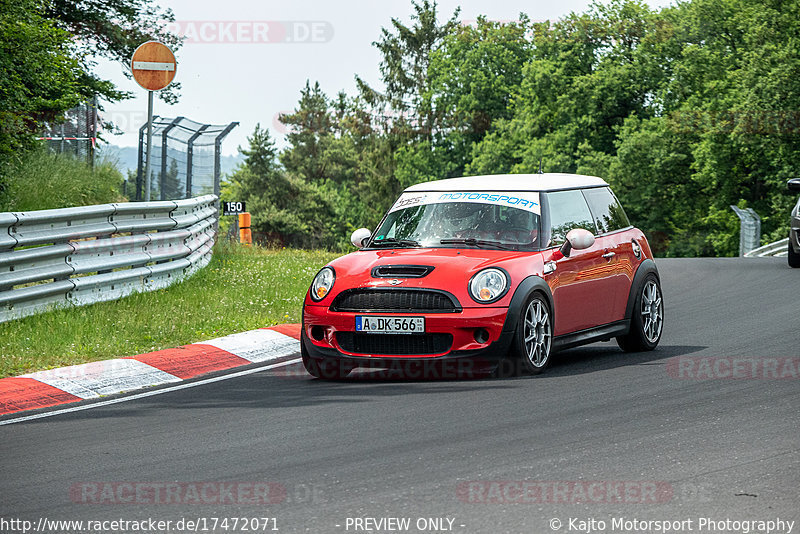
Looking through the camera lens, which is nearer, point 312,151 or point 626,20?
point 626,20

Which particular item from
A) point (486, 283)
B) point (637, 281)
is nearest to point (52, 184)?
point (637, 281)

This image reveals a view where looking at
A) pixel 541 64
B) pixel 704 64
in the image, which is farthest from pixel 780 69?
pixel 541 64

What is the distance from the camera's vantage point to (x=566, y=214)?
10.0 m

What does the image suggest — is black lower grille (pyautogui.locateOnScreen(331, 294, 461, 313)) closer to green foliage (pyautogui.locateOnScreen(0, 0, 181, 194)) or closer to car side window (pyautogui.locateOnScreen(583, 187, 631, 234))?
car side window (pyautogui.locateOnScreen(583, 187, 631, 234))

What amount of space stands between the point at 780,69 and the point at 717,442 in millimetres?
43196

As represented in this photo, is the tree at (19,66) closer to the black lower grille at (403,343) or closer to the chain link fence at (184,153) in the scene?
the chain link fence at (184,153)

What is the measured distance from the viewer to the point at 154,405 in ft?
26.3

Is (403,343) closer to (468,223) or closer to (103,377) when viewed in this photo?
(468,223)

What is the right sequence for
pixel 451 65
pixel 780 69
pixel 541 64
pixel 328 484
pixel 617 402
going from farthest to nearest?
pixel 451 65 < pixel 541 64 < pixel 780 69 < pixel 617 402 < pixel 328 484

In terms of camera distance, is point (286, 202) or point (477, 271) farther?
point (286, 202)

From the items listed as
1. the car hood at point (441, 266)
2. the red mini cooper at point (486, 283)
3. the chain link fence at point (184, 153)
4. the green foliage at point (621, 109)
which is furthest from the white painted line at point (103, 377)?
the green foliage at point (621, 109)

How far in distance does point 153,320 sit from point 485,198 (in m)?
3.55

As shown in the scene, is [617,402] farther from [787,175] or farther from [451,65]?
[451,65]

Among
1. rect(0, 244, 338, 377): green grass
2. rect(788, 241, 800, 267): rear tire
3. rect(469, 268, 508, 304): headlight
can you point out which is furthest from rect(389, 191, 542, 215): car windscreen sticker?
rect(788, 241, 800, 267): rear tire
